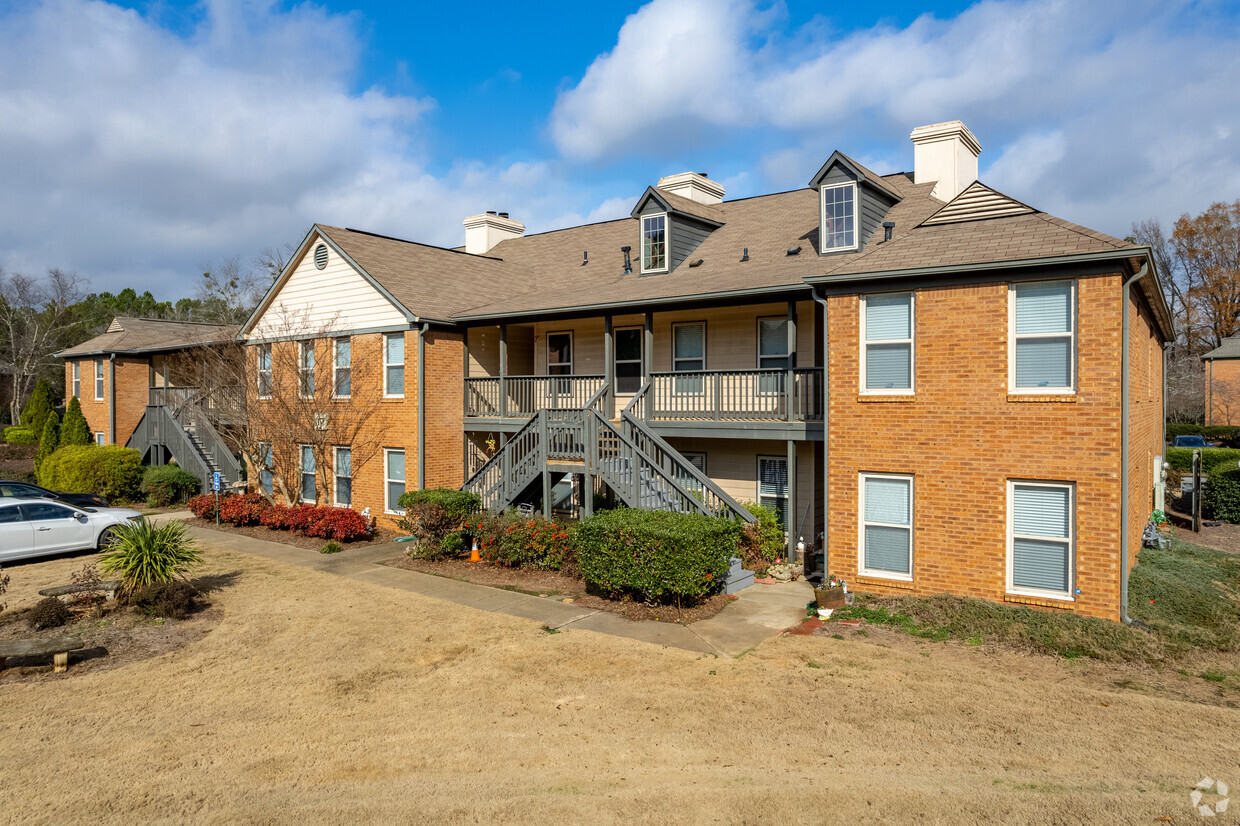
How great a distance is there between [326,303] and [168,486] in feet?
30.5

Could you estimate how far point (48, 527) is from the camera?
1695cm

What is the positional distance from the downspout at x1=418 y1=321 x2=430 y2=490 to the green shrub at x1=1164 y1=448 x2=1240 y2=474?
21.9m

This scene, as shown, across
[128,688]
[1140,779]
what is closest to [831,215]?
[1140,779]

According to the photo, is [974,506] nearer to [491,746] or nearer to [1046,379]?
[1046,379]

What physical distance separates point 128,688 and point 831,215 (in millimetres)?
15300

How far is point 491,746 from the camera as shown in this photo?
7559 millimetres

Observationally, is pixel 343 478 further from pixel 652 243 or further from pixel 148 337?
pixel 148 337

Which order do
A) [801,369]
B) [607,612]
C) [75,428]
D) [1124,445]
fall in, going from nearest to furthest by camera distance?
[1124,445]
[607,612]
[801,369]
[75,428]

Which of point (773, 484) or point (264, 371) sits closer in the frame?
point (773, 484)

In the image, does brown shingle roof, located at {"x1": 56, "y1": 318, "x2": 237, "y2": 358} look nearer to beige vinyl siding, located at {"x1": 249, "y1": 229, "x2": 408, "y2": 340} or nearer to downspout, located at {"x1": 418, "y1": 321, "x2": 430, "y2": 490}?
beige vinyl siding, located at {"x1": 249, "y1": 229, "x2": 408, "y2": 340}

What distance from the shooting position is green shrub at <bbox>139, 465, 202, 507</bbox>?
25.4m

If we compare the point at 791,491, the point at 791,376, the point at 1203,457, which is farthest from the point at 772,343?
the point at 1203,457

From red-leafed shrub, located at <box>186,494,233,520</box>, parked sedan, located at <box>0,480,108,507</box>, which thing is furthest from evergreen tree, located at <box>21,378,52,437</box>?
red-leafed shrub, located at <box>186,494,233,520</box>

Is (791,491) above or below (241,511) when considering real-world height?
above
